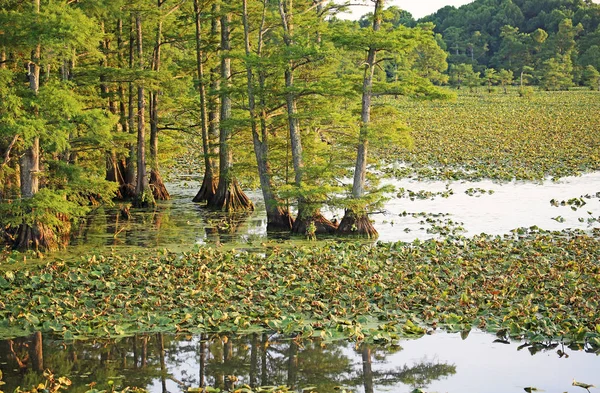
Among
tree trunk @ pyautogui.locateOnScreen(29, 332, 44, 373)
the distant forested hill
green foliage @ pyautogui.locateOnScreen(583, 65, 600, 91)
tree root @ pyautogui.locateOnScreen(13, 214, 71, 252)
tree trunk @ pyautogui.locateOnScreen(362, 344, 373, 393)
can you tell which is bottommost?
tree trunk @ pyautogui.locateOnScreen(29, 332, 44, 373)

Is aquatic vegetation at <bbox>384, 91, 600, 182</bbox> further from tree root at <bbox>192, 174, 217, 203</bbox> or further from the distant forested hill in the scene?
the distant forested hill

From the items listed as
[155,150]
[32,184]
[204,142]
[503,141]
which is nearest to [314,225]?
[32,184]

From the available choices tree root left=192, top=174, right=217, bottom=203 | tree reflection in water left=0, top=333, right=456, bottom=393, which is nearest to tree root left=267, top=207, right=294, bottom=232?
tree root left=192, top=174, right=217, bottom=203

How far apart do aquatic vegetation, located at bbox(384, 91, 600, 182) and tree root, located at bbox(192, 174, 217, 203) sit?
656cm

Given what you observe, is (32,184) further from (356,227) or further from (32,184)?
(356,227)

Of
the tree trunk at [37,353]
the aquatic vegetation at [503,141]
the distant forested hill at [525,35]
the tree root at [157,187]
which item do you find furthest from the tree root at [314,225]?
the distant forested hill at [525,35]

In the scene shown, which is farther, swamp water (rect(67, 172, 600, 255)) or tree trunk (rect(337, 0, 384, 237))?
swamp water (rect(67, 172, 600, 255))

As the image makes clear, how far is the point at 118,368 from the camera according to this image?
9766mm

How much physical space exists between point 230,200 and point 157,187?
3833mm

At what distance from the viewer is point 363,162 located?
63.0 feet

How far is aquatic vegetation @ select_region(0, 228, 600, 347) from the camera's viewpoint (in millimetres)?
11281

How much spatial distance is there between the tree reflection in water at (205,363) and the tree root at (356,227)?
26.1 feet

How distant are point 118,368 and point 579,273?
8092 mm

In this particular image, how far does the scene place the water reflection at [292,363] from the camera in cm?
931
